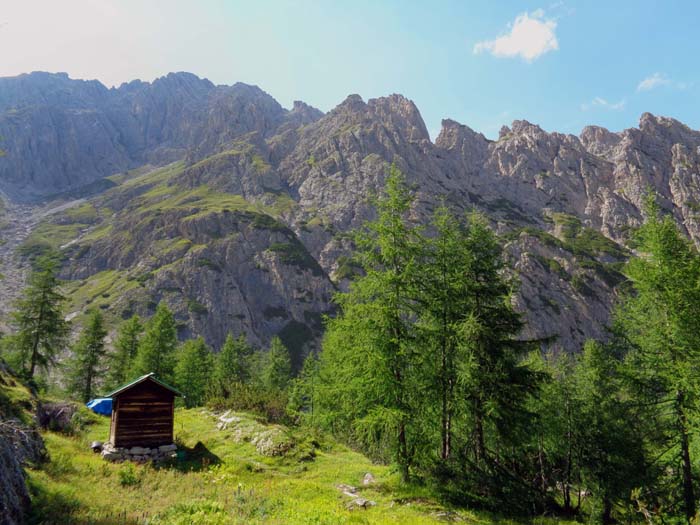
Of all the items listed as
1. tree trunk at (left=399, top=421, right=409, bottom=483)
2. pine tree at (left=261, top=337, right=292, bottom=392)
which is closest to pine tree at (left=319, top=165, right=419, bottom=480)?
tree trunk at (left=399, top=421, right=409, bottom=483)

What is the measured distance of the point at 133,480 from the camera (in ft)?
57.7

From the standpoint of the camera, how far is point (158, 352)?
155 feet

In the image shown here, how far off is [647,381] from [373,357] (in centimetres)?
1414

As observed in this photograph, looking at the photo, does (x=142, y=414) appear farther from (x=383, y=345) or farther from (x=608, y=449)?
(x=608, y=449)

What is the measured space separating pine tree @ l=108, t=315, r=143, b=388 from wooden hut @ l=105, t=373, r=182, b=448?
88.2 ft

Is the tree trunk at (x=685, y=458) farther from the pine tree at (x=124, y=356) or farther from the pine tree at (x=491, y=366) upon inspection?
the pine tree at (x=124, y=356)

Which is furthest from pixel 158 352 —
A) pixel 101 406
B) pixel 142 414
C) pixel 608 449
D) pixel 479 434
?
pixel 608 449

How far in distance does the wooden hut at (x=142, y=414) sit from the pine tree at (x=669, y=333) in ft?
88.8

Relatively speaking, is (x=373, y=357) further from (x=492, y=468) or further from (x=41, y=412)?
(x=41, y=412)

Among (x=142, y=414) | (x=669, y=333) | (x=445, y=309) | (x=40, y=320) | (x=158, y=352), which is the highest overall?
(x=445, y=309)

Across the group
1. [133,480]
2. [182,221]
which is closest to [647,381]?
[133,480]

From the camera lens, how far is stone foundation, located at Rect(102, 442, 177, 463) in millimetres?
22672

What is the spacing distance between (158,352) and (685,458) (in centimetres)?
4865

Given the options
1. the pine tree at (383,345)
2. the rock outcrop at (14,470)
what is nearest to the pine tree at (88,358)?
the rock outcrop at (14,470)
